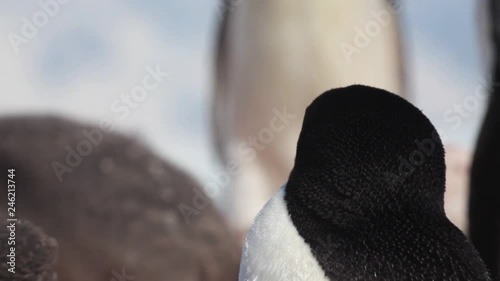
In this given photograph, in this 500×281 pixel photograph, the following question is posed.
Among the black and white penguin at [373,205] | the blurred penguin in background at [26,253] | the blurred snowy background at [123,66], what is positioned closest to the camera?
the black and white penguin at [373,205]

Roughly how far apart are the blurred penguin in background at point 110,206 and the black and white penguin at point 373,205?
849 millimetres

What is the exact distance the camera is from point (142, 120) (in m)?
1.54

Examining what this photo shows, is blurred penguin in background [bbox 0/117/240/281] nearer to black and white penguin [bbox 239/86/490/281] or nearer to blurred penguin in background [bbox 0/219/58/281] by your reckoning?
blurred penguin in background [bbox 0/219/58/281]

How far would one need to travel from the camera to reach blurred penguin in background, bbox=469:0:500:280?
166cm

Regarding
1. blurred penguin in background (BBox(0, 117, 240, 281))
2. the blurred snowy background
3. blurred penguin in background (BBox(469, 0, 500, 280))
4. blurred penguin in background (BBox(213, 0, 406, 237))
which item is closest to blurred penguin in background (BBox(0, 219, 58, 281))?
blurred penguin in background (BBox(0, 117, 240, 281))

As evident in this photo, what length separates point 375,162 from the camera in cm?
68

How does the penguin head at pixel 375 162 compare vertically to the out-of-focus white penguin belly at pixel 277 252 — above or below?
above

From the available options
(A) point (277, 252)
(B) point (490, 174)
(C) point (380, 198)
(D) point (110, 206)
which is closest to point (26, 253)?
(D) point (110, 206)

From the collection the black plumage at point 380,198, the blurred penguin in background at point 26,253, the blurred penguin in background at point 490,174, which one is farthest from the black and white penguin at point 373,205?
the blurred penguin in background at point 490,174

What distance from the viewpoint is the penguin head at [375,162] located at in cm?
68

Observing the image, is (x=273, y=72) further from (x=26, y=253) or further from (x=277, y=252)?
(x=277, y=252)

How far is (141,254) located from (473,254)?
38.7 inches

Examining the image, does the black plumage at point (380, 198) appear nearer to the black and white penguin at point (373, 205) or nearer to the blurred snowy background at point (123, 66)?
the black and white penguin at point (373, 205)

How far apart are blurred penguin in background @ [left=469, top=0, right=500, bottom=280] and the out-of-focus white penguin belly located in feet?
3.40
